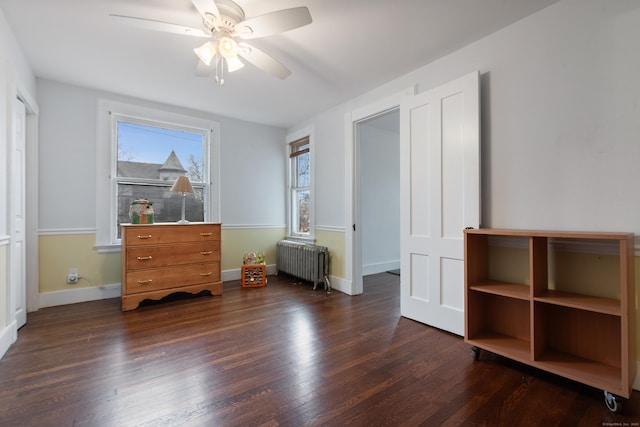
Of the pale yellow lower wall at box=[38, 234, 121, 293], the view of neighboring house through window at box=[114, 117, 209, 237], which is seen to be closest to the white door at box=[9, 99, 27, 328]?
the pale yellow lower wall at box=[38, 234, 121, 293]

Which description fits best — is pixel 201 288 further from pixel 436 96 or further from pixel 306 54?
pixel 436 96

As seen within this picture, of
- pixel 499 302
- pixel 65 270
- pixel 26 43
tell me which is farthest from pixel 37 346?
pixel 499 302

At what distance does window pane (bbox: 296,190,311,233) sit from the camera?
15.2ft

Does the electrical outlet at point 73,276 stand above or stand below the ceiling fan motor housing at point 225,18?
below

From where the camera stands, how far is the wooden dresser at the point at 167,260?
3064mm

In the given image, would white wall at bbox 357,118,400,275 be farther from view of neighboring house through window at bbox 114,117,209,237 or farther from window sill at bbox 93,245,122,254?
window sill at bbox 93,245,122,254

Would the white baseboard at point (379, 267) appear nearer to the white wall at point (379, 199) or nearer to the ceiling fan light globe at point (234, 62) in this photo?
the white wall at point (379, 199)

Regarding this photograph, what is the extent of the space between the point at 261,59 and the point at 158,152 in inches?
95.3

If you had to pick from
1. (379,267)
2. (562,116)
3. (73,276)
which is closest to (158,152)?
(73,276)

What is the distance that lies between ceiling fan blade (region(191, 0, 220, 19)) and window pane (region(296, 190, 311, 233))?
9.85 feet

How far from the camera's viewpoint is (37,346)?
7.16ft

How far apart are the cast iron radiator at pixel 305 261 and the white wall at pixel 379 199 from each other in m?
1.18

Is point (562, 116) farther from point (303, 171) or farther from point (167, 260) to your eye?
point (167, 260)

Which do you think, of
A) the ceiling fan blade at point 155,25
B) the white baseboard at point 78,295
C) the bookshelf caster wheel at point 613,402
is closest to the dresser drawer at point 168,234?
the white baseboard at point 78,295
